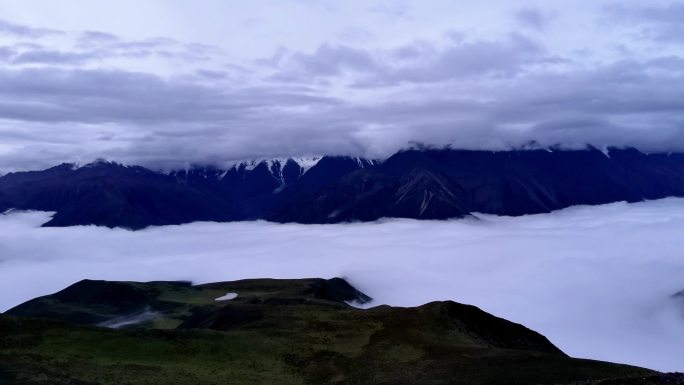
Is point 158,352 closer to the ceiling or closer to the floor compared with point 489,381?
closer to the ceiling

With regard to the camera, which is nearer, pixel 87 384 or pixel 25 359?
pixel 87 384

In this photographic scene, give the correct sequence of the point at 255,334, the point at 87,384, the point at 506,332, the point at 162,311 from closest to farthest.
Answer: the point at 87,384 < the point at 255,334 < the point at 506,332 < the point at 162,311

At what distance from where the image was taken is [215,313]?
14238cm

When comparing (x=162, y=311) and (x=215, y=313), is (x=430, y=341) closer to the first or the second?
(x=215, y=313)

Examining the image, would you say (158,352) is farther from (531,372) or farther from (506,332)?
(506,332)

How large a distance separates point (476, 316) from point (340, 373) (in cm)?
3844

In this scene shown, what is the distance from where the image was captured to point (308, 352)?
89.8 m

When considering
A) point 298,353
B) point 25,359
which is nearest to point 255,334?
point 298,353

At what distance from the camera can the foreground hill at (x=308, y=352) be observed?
73312 millimetres

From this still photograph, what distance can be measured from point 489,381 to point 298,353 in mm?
28157

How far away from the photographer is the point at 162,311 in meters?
185

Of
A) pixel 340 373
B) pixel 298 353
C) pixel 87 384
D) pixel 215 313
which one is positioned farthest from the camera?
pixel 215 313

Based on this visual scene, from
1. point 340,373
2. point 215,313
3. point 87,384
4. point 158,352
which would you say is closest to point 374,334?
point 340,373

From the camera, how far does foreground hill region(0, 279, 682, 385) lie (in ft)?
241
